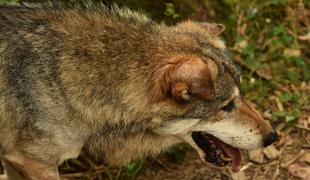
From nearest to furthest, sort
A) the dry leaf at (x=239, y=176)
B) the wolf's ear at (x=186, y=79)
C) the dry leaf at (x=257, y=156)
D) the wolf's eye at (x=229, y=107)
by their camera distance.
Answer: the wolf's ear at (x=186, y=79)
the wolf's eye at (x=229, y=107)
the dry leaf at (x=239, y=176)
the dry leaf at (x=257, y=156)

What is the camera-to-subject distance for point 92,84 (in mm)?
4441

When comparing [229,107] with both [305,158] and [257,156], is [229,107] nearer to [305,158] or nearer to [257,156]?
[257,156]

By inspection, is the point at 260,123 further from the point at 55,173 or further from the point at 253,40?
the point at 253,40

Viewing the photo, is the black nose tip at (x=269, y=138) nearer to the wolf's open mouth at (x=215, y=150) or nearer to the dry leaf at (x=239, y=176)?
the wolf's open mouth at (x=215, y=150)

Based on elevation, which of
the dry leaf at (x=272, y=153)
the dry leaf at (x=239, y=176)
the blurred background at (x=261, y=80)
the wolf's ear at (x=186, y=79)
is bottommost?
the dry leaf at (x=239, y=176)

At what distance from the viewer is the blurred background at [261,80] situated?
592 cm

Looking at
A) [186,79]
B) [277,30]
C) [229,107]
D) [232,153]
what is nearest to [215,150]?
[232,153]

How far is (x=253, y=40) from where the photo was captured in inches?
285

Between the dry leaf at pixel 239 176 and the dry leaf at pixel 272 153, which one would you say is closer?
the dry leaf at pixel 239 176

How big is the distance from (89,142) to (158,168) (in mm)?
1407

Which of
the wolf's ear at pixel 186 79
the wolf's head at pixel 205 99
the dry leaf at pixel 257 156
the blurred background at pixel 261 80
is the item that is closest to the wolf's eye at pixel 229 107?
the wolf's head at pixel 205 99

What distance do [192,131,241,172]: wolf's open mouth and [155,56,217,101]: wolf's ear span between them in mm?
693

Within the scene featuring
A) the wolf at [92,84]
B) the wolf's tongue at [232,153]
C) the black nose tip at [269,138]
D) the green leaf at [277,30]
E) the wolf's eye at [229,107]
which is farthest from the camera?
the green leaf at [277,30]

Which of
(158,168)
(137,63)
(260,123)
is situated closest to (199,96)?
(137,63)
